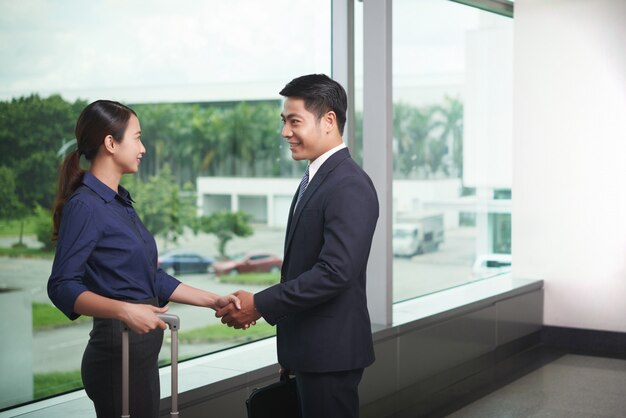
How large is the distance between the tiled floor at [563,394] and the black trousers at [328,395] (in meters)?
2.33

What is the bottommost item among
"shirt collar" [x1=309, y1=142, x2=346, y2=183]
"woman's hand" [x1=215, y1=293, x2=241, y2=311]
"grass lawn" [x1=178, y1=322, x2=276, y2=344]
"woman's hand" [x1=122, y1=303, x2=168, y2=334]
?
"grass lawn" [x1=178, y1=322, x2=276, y2=344]

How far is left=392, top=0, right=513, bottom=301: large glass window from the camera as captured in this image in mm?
6000

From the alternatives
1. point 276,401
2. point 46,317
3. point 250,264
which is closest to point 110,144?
point 276,401

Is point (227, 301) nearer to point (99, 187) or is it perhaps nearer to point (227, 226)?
point (99, 187)

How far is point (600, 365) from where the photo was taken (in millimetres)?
5812

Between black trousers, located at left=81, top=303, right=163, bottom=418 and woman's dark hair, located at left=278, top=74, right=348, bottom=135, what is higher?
woman's dark hair, located at left=278, top=74, right=348, bottom=135

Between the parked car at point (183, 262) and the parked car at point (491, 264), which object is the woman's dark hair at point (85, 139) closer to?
the parked car at point (491, 264)

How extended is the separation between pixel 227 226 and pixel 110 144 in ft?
21.9

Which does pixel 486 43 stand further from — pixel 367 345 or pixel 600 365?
pixel 367 345

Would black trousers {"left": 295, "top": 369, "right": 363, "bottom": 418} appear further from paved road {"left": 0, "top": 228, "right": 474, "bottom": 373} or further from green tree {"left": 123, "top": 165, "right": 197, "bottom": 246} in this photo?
green tree {"left": 123, "top": 165, "right": 197, "bottom": 246}

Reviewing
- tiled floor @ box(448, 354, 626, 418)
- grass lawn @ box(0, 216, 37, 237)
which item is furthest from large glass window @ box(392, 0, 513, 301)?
grass lawn @ box(0, 216, 37, 237)

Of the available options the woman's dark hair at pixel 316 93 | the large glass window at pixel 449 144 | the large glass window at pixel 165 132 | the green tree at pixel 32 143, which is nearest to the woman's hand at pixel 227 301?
the woman's dark hair at pixel 316 93

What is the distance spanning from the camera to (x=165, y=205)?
7914 mm

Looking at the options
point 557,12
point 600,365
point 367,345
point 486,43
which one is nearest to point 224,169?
point 486,43
